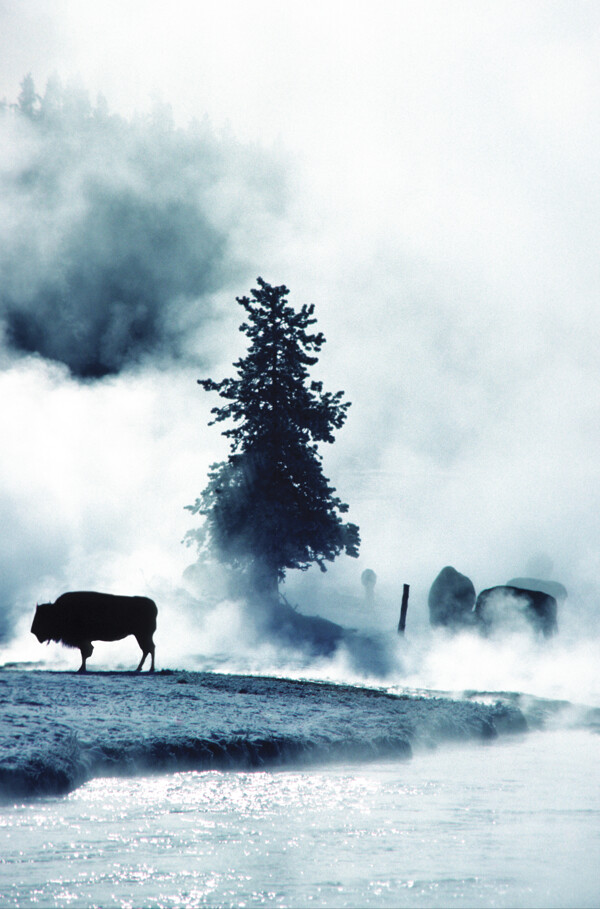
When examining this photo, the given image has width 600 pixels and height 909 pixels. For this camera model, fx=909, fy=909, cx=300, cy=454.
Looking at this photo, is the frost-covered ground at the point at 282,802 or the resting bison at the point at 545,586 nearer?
the frost-covered ground at the point at 282,802

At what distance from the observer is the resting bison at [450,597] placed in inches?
1527

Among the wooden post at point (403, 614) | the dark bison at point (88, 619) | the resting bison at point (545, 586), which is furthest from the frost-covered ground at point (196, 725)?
the resting bison at point (545, 586)

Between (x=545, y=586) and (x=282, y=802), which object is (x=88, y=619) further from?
Answer: (x=545, y=586)

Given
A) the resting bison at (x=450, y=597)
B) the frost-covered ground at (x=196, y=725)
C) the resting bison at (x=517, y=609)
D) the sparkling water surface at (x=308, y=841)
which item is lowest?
the sparkling water surface at (x=308, y=841)

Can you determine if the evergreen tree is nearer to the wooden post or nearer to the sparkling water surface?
the wooden post

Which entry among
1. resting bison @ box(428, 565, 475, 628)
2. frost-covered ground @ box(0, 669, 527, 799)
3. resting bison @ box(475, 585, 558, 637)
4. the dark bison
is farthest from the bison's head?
resting bison @ box(428, 565, 475, 628)

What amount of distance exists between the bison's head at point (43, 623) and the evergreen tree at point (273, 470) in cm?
1216

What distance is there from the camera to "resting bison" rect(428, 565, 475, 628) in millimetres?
38781

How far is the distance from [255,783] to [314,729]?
259cm

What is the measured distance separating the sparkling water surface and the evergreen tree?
2065 centimetres

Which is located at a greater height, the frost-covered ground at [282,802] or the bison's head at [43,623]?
the bison's head at [43,623]

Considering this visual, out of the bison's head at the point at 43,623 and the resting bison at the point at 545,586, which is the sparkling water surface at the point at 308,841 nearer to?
the bison's head at the point at 43,623

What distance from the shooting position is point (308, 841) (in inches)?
261

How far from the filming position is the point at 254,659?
2534 centimetres
